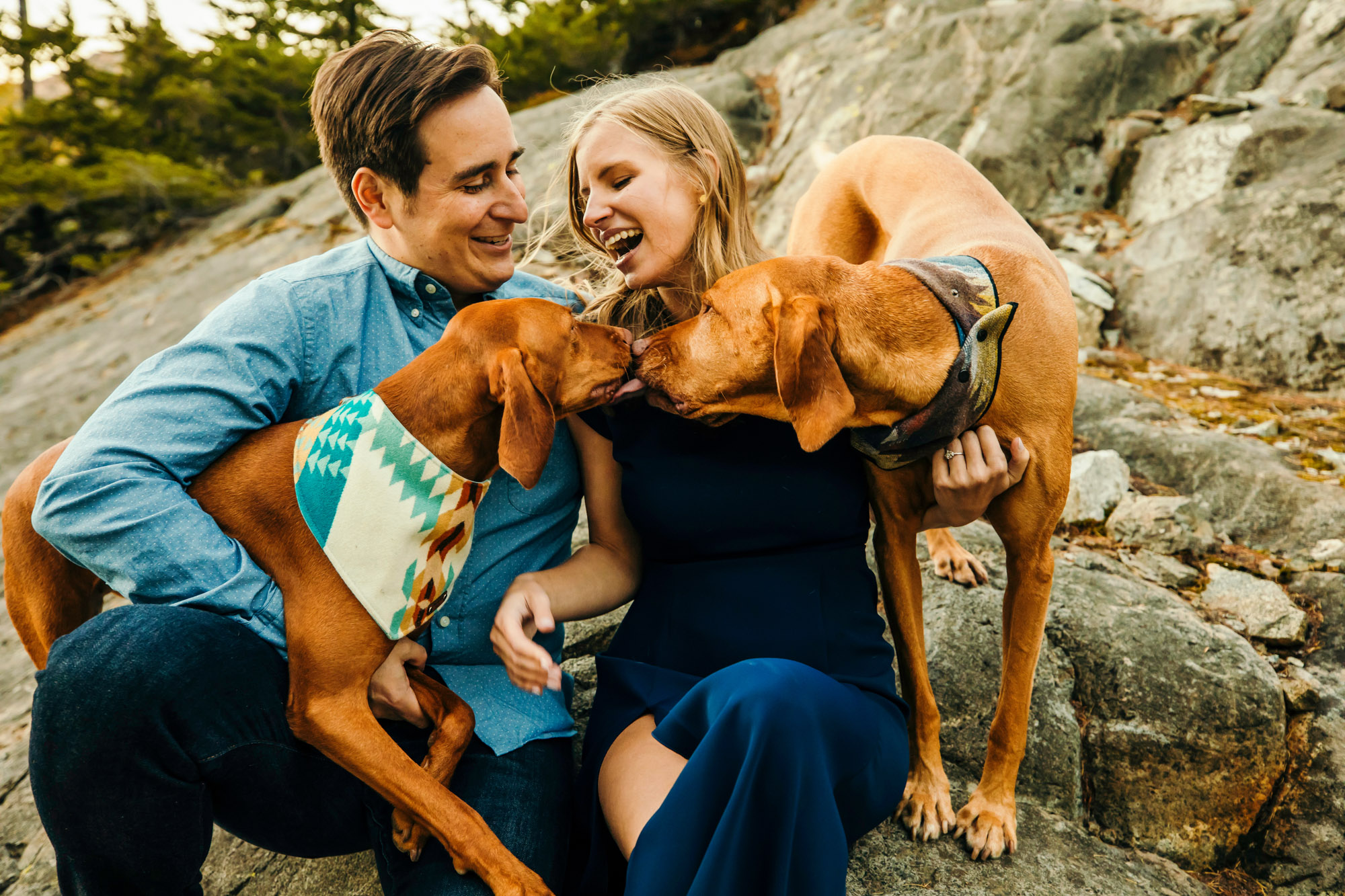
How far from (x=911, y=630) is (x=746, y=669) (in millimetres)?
1029

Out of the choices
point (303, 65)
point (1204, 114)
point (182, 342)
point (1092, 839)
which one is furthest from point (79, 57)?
point (1092, 839)

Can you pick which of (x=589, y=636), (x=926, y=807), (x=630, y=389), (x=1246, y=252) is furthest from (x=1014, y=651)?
(x=1246, y=252)

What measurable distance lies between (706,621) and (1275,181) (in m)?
5.95

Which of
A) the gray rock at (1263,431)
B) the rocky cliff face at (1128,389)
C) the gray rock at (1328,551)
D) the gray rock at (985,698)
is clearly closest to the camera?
the rocky cliff face at (1128,389)

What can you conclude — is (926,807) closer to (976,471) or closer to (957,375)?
(976,471)

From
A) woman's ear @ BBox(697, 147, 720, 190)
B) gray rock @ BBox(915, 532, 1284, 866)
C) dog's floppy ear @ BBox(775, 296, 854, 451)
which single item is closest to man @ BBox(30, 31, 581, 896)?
woman's ear @ BBox(697, 147, 720, 190)

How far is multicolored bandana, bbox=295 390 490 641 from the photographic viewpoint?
2.27 meters

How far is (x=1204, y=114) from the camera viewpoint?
6793 millimetres

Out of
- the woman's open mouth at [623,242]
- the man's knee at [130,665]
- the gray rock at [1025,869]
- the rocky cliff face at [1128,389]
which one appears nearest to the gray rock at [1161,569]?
the rocky cliff face at [1128,389]

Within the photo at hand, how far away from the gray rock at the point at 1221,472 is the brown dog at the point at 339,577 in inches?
128

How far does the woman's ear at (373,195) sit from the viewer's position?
279 cm

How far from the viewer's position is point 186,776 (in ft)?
6.79

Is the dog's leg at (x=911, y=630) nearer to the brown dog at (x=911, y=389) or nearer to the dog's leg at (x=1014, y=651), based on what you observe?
the brown dog at (x=911, y=389)

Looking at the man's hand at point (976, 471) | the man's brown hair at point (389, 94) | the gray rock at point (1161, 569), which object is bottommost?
the gray rock at point (1161, 569)
